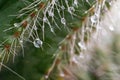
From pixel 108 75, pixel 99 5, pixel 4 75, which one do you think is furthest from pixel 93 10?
pixel 108 75

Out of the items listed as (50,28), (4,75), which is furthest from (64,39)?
(4,75)

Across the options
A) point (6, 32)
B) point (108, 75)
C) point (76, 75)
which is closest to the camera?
point (6, 32)

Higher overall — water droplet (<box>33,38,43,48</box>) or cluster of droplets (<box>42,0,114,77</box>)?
water droplet (<box>33,38,43,48</box>)

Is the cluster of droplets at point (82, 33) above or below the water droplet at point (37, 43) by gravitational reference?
below

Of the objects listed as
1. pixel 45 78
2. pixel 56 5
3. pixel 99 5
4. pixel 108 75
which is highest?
pixel 56 5

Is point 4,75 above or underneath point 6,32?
underneath

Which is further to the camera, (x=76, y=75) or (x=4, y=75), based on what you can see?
(x=76, y=75)

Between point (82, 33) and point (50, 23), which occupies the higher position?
point (50, 23)

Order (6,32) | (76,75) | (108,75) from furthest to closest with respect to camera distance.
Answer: (108,75) → (76,75) → (6,32)

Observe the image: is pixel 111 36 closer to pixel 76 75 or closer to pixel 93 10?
pixel 76 75
